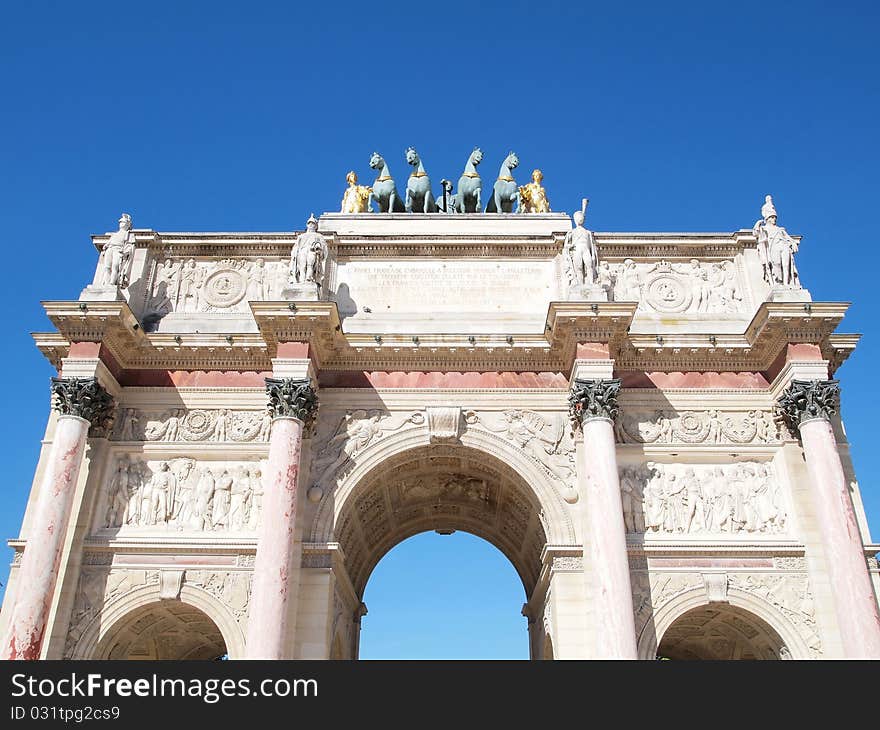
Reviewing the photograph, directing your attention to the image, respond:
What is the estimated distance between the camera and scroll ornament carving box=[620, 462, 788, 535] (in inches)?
739

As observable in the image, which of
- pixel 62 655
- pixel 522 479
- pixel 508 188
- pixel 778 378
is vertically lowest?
pixel 62 655

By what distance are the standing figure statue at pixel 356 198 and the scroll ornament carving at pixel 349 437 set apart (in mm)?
7133

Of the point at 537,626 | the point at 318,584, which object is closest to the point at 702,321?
the point at 537,626

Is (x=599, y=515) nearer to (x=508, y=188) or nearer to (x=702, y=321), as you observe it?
(x=702, y=321)

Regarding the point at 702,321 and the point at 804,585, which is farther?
the point at 702,321

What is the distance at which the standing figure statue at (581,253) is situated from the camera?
20.2 metres

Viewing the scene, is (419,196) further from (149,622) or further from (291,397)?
(149,622)

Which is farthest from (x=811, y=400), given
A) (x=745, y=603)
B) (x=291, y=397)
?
(x=291, y=397)

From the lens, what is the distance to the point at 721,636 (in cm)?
1978

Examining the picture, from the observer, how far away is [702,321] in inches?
836

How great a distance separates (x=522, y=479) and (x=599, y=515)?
2.44 metres

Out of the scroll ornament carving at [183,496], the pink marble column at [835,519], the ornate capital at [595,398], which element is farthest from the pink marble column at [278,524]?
the pink marble column at [835,519]

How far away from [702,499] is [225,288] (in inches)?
494

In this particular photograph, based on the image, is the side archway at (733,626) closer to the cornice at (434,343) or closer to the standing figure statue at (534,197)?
the cornice at (434,343)
